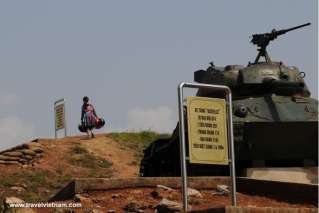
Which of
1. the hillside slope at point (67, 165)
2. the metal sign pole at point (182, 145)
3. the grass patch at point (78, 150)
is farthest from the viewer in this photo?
the grass patch at point (78, 150)

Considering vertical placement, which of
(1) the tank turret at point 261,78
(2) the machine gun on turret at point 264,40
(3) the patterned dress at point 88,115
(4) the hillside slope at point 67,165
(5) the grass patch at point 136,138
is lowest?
(4) the hillside slope at point 67,165

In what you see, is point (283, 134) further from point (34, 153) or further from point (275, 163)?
point (34, 153)

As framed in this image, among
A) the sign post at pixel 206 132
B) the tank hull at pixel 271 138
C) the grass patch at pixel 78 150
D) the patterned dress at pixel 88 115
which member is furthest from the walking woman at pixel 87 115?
the sign post at pixel 206 132

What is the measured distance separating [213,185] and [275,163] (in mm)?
4859

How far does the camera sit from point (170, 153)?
2008 cm

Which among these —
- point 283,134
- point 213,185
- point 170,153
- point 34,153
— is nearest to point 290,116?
point 283,134

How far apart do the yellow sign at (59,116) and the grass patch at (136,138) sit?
70.3 inches

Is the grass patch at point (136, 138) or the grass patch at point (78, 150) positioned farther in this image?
the grass patch at point (136, 138)

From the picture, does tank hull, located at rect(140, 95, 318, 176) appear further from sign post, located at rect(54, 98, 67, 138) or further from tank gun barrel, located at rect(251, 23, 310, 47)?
sign post, located at rect(54, 98, 67, 138)

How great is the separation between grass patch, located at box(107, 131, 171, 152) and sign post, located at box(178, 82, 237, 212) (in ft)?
60.3

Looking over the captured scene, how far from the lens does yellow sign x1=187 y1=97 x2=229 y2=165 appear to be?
9.85 meters

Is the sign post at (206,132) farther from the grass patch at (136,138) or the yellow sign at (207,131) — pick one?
the grass patch at (136,138)

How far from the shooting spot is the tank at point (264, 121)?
18328 mm

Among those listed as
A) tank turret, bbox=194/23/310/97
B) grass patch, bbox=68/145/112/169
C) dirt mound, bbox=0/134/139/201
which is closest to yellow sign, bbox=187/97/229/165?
tank turret, bbox=194/23/310/97
